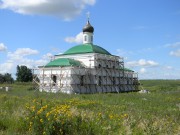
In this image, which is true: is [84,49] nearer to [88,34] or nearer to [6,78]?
[88,34]

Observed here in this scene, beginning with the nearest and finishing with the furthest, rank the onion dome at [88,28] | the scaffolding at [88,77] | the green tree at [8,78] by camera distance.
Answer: the scaffolding at [88,77] < the onion dome at [88,28] < the green tree at [8,78]

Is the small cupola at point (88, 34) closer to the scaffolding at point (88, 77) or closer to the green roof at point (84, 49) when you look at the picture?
the green roof at point (84, 49)

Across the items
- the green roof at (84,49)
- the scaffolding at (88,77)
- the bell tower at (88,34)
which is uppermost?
the bell tower at (88,34)

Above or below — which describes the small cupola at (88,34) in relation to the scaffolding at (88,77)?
above

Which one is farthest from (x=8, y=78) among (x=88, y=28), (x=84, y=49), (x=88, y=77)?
(x=88, y=77)

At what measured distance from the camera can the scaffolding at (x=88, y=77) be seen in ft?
117

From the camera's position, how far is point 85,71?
3788 centimetres

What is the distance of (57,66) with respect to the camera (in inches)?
1436

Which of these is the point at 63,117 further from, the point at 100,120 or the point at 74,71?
the point at 74,71

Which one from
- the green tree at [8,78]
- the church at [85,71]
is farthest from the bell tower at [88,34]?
the green tree at [8,78]

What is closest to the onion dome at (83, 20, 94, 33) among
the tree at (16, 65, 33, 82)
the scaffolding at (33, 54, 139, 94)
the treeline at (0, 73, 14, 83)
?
the scaffolding at (33, 54, 139, 94)

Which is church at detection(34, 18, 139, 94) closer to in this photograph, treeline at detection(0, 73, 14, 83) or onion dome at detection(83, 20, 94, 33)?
onion dome at detection(83, 20, 94, 33)

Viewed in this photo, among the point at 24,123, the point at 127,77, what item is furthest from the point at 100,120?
the point at 127,77

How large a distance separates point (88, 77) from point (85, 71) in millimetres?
1274
